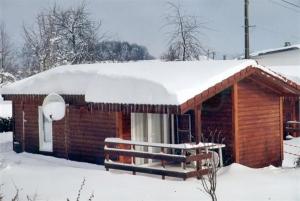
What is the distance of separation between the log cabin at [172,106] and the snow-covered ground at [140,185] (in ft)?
4.12

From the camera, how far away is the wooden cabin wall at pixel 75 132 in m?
14.0

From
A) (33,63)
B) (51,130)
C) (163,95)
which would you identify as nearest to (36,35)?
(33,63)

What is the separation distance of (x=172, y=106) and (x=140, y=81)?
1.87 m

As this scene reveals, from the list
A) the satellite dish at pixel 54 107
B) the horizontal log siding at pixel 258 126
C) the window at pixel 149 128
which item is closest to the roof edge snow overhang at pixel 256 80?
the horizontal log siding at pixel 258 126

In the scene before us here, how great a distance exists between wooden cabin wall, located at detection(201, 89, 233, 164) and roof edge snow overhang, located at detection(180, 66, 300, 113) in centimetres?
80

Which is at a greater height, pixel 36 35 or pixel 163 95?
pixel 36 35

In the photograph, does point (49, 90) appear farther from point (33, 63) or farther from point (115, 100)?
point (33, 63)

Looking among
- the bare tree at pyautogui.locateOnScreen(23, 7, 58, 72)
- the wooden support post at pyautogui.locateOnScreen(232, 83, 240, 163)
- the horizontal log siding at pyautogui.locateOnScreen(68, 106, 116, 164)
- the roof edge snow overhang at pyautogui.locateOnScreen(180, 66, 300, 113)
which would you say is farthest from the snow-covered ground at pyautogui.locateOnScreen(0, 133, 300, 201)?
the bare tree at pyautogui.locateOnScreen(23, 7, 58, 72)

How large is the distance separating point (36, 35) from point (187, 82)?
83.4 ft

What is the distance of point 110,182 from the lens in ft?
35.9

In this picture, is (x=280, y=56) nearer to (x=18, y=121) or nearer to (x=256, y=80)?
(x=256, y=80)

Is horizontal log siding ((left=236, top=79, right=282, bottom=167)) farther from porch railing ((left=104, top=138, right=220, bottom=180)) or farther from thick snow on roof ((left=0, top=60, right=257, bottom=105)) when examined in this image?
porch railing ((left=104, top=138, right=220, bottom=180))

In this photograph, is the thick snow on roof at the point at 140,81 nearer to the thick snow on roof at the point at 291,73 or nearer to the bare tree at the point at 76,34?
the thick snow on roof at the point at 291,73

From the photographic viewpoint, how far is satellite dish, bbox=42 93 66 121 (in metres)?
15.0
